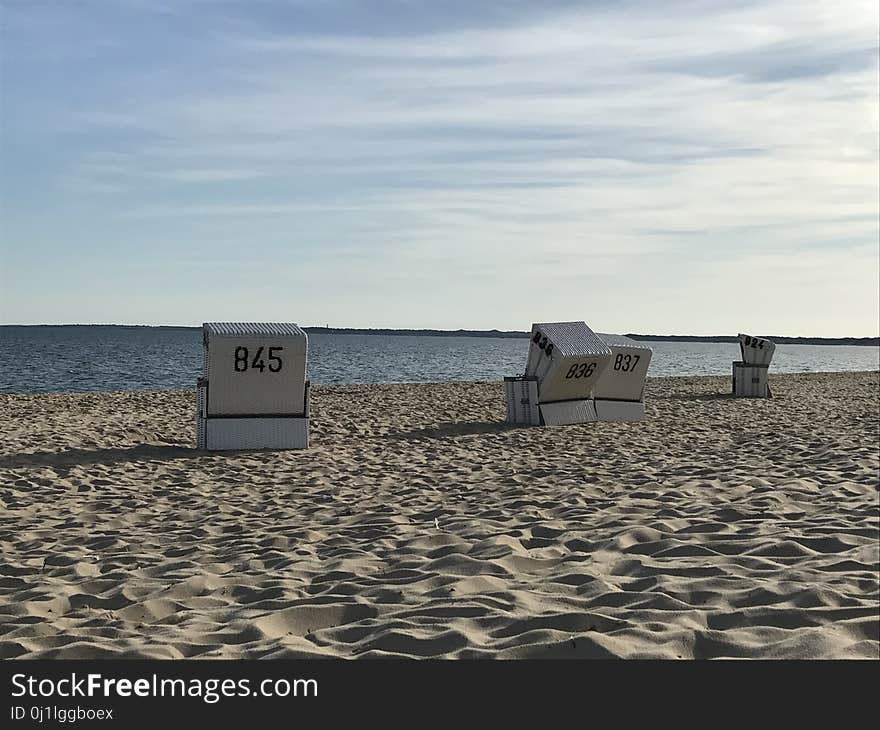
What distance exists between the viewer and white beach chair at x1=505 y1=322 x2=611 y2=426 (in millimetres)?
13336

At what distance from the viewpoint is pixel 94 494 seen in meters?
8.12

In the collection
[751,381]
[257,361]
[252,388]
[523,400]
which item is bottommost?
[523,400]

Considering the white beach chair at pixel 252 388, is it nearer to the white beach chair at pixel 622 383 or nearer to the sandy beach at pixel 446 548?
the sandy beach at pixel 446 548

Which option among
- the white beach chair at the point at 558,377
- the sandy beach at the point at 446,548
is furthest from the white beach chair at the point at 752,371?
the sandy beach at the point at 446,548

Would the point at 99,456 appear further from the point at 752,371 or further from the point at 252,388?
the point at 752,371

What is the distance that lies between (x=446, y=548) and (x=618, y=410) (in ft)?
30.6

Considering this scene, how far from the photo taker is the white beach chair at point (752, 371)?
21.2m

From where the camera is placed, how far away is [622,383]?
14.6m

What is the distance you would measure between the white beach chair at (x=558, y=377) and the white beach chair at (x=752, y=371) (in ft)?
28.2

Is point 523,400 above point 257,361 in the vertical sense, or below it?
below

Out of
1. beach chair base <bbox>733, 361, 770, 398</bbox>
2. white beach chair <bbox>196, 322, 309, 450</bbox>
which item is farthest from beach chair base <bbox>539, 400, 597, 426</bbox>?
beach chair base <bbox>733, 361, 770, 398</bbox>

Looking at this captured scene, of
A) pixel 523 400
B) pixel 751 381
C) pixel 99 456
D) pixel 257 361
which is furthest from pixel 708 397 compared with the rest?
pixel 99 456

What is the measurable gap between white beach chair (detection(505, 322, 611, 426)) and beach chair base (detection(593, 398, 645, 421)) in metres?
0.29

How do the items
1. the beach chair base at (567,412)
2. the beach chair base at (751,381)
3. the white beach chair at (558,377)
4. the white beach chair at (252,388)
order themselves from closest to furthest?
the white beach chair at (252,388), the white beach chair at (558,377), the beach chair base at (567,412), the beach chair base at (751,381)
